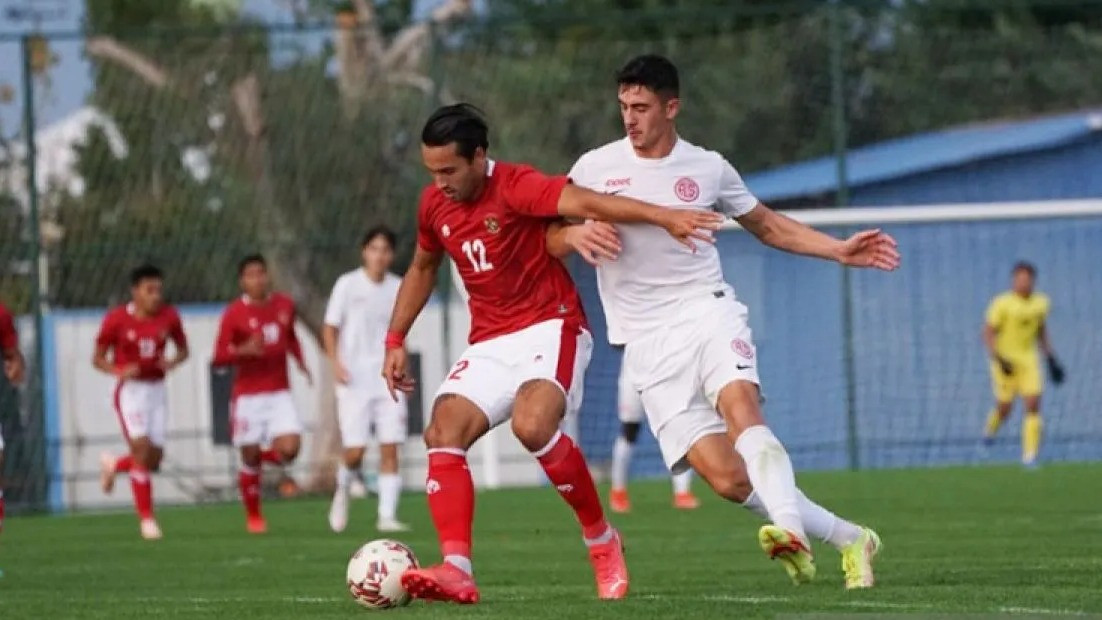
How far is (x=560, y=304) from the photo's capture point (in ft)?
33.1

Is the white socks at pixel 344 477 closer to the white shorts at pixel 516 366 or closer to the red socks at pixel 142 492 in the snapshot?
the red socks at pixel 142 492

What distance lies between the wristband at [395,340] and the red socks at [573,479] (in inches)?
34.7

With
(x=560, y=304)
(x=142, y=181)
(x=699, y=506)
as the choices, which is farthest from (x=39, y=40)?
(x=560, y=304)

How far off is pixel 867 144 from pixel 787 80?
6.45 feet

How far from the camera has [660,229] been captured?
396 inches

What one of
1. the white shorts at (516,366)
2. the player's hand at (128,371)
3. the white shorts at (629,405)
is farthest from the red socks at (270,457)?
the white shorts at (516,366)

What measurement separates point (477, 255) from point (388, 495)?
8.07 meters

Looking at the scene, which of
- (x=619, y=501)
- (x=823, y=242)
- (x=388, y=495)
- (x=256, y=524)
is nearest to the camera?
(x=823, y=242)

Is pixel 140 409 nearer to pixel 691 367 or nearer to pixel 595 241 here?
pixel 691 367

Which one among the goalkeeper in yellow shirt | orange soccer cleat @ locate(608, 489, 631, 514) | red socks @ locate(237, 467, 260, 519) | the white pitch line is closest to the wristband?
the white pitch line

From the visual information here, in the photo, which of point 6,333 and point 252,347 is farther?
point 252,347

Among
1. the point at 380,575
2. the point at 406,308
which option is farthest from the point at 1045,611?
the point at 406,308

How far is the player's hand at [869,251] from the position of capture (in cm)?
960

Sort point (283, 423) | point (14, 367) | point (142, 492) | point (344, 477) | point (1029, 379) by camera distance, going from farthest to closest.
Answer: point (1029, 379), point (283, 423), point (142, 492), point (344, 477), point (14, 367)
